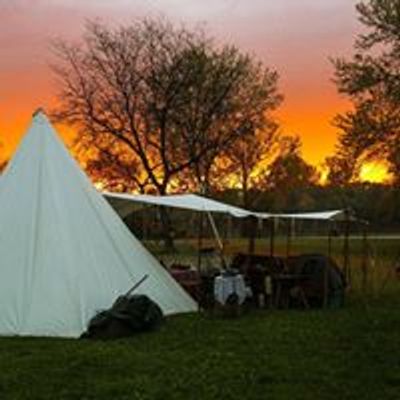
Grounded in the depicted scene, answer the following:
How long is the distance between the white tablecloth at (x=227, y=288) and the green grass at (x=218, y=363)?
869mm

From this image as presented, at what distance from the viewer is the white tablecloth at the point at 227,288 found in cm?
1439

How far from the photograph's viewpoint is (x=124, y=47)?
136 feet

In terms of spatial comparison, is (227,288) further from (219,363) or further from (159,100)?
(159,100)

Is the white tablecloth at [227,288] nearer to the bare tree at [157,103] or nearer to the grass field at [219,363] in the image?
the grass field at [219,363]

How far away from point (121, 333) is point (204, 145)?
1167 inches

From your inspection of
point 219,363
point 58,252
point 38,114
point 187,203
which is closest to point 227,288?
point 187,203

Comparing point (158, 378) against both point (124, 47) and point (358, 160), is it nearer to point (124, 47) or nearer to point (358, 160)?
point (358, 160)

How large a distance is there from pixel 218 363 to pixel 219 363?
1cm

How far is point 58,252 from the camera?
42.9ft

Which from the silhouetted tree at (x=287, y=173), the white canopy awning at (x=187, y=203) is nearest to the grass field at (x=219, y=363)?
the white canopy awning at (x=187, y=203)

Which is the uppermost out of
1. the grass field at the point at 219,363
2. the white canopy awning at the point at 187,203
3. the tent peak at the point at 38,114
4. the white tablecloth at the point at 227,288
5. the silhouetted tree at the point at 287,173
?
the silhouetted tree at the point at 287,173

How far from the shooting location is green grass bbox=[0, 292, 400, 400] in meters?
8.41

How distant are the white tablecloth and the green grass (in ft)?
2.85

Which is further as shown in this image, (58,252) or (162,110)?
(162,110)
